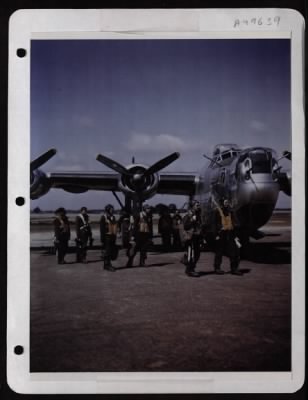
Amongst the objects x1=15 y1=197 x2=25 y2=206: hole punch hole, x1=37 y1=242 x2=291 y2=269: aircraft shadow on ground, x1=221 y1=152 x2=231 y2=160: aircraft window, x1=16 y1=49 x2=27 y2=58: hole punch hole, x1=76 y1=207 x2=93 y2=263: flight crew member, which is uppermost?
x1=16 y1=49 x2=27 y2=58: hole punch hole

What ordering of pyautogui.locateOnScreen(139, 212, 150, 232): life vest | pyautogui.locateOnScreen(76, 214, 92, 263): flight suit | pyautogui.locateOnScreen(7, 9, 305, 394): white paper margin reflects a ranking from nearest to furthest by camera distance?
1. pyautogui.locateOnScreen(7, 9, 305, 394): white paper margin
2. pyautogui.locateOnScreen(76, 214, 92, 263): flight suit
3. pyautogui.locateOnScreen(139, 212, 150, 232): life vest

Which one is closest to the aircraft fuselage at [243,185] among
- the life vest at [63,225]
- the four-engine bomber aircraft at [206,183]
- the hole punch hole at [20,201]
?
the four-engine bomber aircraft at [206,183]

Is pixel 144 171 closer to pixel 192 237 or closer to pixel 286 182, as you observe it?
pixel 192 237

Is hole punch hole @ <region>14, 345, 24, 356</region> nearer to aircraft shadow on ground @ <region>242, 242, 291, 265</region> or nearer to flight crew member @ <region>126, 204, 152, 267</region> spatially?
flight crew member @ <region>126, 204, 152, 267</region>

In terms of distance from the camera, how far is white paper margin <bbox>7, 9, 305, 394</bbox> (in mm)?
830

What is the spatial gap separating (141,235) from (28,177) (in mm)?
399

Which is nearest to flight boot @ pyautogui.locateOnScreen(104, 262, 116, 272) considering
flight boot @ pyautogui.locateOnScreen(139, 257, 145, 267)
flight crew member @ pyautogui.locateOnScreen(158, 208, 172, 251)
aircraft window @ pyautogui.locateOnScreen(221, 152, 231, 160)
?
flight boot @ pyautogui.locateOnScreen(139, 257, 145, 267)

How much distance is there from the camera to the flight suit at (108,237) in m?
0.96

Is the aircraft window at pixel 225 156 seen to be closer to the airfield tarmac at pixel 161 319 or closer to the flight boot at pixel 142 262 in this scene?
the airfield tarmac at pixel 161 319

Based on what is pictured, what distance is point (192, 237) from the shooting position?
1.02 m

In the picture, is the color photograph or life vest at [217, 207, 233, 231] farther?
life vest at [217, 207, 233, 231]

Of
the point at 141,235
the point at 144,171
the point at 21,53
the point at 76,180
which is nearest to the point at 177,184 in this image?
the point at 144,171

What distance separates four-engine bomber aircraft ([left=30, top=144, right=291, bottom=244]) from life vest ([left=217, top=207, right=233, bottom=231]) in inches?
1.4

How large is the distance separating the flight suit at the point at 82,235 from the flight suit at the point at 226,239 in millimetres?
415
